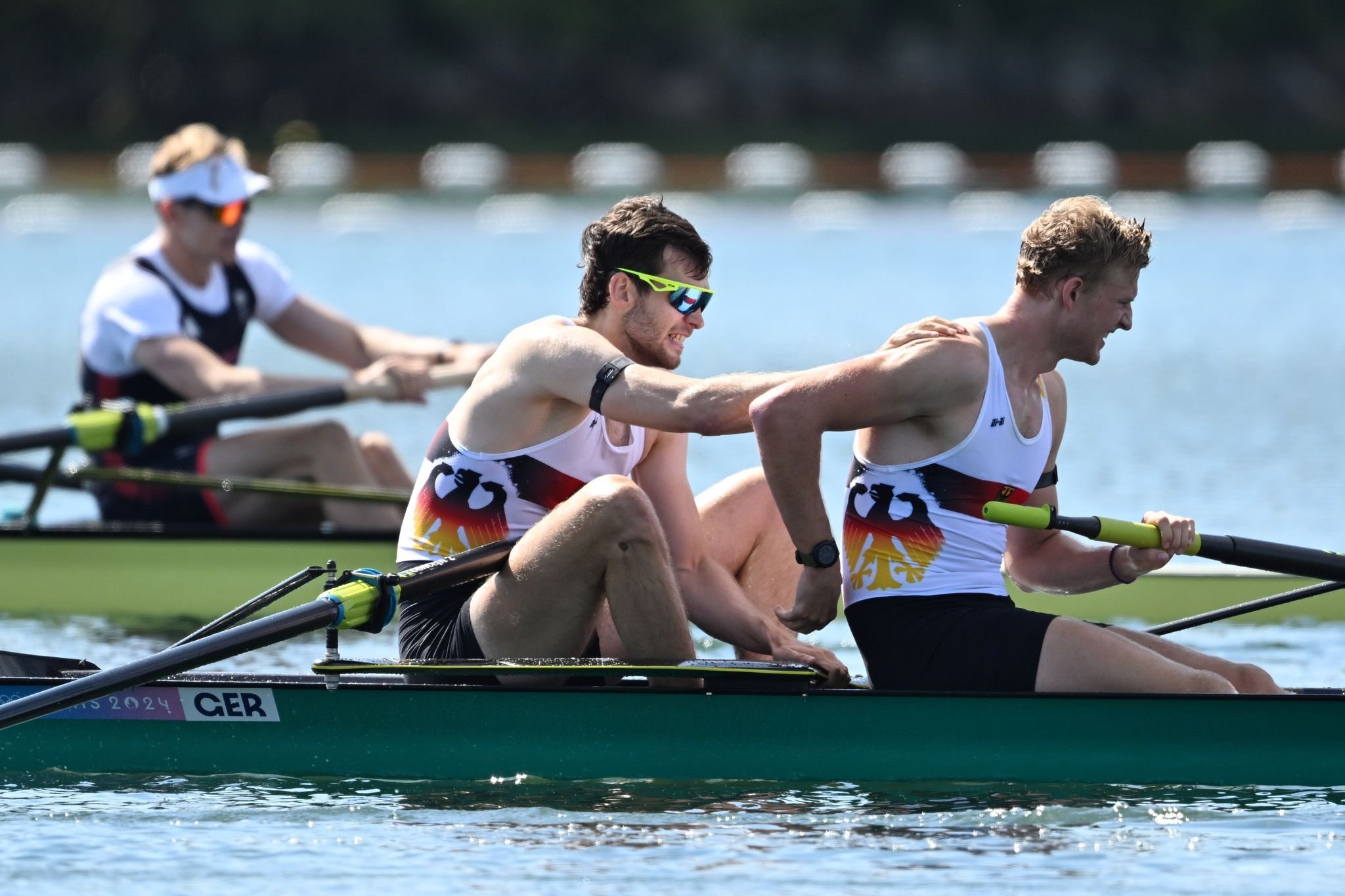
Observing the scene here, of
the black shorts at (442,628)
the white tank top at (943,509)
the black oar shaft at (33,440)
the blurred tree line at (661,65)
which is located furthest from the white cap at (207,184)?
the blurred tree line at (661,65)

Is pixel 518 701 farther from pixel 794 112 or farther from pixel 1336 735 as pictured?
pixel 794 112

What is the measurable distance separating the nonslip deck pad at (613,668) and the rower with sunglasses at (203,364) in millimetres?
3226

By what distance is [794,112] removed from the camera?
61062mm

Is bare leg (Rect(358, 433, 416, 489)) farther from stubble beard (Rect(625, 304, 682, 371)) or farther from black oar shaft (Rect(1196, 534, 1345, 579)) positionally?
black oar shaft (Rect(1196, 534, 1345, 579))

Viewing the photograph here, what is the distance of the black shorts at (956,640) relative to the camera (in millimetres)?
6195

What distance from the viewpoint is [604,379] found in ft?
20.4

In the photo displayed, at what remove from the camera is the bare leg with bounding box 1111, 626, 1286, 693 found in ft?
21.1

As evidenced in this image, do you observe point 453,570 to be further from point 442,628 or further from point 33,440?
point 33,440

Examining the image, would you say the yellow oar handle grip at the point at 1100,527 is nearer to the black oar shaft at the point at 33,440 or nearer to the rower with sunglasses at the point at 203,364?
the rower with sunglasses at the point at 203,364

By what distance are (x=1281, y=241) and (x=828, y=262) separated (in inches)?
276

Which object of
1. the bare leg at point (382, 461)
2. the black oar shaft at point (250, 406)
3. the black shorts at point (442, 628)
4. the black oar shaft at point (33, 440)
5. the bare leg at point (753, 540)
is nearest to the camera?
the black shorts at point (442, 628)

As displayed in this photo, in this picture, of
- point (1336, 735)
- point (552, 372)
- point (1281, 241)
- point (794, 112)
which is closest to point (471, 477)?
point (552, 372)

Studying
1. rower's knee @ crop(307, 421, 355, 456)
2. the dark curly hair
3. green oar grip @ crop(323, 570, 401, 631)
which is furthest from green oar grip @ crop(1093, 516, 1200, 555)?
rower's knee @ crop(307, 421, 355, 456)

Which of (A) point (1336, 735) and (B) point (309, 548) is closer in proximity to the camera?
(A) point (1336, 735)
